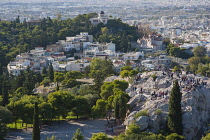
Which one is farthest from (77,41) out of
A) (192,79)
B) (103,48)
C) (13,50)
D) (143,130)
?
(143,130)

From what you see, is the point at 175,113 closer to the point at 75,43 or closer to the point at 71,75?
the point at 71,75

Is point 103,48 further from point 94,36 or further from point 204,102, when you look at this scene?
point 204,102

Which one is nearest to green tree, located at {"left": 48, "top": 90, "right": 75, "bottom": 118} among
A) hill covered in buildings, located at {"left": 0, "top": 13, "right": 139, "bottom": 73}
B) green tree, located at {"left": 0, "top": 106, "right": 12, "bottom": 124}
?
green tree, located at {"left": 0, "top": 106, "right": 12, "bottom": 124}

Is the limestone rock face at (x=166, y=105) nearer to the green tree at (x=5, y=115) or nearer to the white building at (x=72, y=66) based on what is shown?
the green tree at (x=5, y=115)

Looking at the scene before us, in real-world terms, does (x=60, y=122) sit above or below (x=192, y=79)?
below

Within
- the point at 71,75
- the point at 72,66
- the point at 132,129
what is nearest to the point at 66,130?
the point at 132,129
